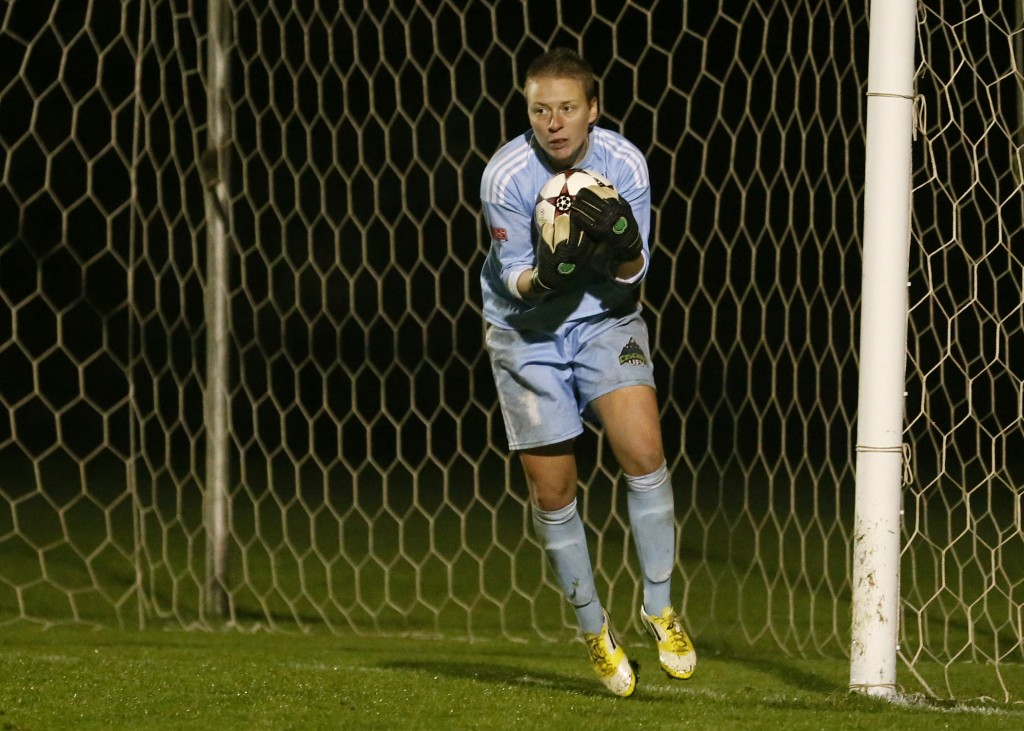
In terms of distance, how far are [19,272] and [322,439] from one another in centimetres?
256

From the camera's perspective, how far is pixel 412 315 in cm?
566

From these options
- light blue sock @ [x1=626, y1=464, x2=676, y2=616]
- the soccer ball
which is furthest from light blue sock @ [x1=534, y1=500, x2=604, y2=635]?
the soccer ball

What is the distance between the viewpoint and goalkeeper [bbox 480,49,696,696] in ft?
9.86

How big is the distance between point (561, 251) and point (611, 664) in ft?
2.89

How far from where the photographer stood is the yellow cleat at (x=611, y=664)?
304 centimetres

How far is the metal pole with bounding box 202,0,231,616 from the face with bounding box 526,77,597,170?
5.35 feet

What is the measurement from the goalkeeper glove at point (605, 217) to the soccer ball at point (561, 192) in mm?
22

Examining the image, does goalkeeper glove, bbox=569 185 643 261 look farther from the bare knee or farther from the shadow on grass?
the shadow on grass

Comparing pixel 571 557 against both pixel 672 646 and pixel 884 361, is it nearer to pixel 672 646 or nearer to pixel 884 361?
pixel 672 646

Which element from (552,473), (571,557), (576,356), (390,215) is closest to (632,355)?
(576,356)

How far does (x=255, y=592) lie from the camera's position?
4676mm

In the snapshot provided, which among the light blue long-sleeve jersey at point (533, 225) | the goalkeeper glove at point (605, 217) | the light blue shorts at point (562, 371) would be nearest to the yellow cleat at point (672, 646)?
the light blue shorts at point (562, 371)

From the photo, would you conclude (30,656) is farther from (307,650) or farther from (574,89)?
(574,89)

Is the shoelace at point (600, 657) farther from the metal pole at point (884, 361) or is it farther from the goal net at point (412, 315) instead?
the goal net at point (412, 315)
